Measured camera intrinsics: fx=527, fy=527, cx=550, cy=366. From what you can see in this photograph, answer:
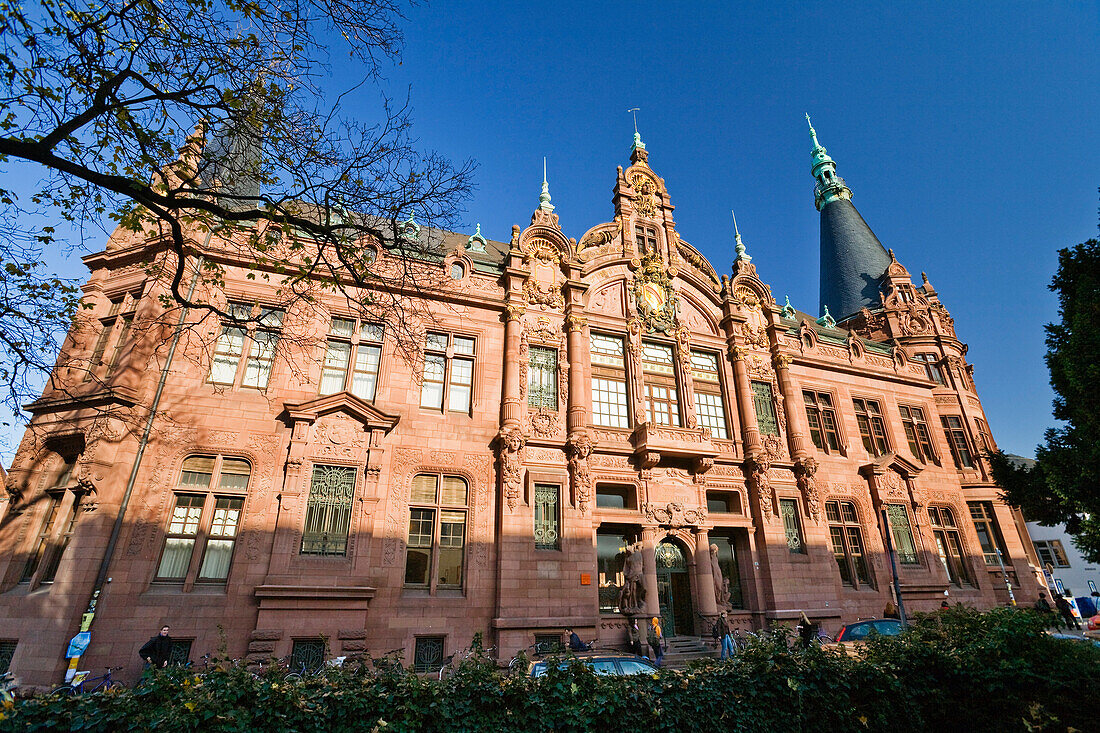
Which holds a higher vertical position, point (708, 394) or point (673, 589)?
point (708, 394)

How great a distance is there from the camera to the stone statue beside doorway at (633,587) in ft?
59.8

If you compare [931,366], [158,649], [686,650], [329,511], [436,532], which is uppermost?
[931,366]

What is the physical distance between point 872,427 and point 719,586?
1346 cm

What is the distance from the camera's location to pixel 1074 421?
1670 cm

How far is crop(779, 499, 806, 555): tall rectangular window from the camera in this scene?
72.3 ft

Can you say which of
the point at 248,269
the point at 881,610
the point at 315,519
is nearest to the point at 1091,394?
the point at 881,610

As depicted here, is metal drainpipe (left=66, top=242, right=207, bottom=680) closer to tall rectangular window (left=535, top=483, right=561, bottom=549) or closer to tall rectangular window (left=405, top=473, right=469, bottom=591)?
tall rectangular window (left=405, top=473, right=469, bottom=591)

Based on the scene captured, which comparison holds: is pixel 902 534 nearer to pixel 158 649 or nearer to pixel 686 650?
→ pixel 686 650

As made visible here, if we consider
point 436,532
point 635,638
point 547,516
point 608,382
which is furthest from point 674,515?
point 436,532

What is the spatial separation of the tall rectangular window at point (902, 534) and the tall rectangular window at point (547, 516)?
1685 cm

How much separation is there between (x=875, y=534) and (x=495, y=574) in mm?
18194

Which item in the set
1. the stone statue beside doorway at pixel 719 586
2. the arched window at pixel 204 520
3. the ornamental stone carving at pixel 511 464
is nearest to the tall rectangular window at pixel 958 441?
the stone statue beside doorway at pixel 719 586

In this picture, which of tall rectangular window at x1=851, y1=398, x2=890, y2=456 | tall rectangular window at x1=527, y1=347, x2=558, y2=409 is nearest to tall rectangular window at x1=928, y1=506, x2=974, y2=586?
tall rectangular window at x1=851, y1=398, x2=890, y2=456

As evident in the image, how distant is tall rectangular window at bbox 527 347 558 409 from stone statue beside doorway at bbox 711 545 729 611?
28.3ft
